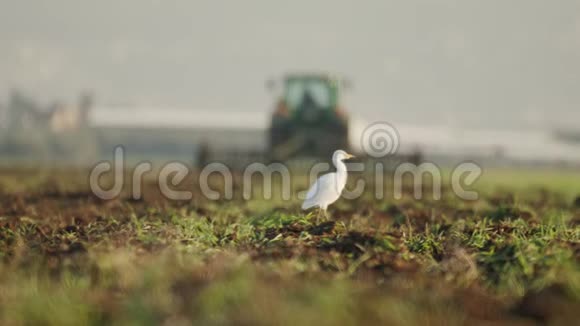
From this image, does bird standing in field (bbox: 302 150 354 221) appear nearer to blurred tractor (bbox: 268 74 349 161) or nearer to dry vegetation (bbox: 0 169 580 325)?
dry vegetation (bbox: 0 169 580 325)

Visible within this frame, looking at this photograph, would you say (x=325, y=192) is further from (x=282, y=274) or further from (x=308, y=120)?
(x=308, y=120)

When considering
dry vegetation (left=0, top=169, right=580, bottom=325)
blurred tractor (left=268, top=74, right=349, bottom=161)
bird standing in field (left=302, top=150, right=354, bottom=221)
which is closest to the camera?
dry vegetation (left=0, top=169, right=580, bottom=325)

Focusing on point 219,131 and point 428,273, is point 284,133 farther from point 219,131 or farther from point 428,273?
point 219,131

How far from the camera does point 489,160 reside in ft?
164

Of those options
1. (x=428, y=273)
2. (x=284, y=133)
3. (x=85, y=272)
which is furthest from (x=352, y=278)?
(x=284, y=133)

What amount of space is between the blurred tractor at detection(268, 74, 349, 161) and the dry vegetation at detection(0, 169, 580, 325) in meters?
14.7

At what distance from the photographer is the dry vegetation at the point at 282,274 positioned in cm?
383

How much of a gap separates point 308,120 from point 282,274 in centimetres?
1884

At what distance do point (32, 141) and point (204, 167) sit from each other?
75.3 ft

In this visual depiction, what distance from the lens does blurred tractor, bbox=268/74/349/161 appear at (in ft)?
75.7

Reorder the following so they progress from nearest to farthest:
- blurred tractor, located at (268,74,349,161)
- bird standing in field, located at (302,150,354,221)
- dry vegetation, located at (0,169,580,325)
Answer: dry vegetation, located at (0,169,580,325)
bird standing in field, located at (302,150,354,221)
blurred tractor, located at (268,74,349,161)

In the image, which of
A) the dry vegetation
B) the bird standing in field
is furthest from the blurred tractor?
the dry vegetation

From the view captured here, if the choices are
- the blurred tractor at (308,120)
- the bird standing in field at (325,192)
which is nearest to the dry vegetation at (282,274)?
the bird standing in field at (325,192)

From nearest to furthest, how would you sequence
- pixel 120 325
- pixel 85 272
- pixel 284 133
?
pixel 120 325 → pixel 85 272 → pixel 284 133
